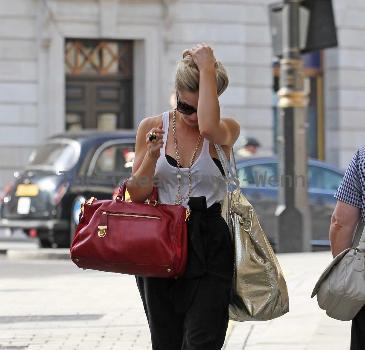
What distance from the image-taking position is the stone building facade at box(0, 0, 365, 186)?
27.7m

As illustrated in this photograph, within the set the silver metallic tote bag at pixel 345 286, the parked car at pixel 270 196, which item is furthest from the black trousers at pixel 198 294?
the parked car at pixel 270 196

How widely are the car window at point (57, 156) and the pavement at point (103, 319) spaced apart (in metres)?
4.34

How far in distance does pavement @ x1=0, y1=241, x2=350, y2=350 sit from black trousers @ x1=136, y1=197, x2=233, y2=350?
110 inches

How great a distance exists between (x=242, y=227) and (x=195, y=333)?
435 mm

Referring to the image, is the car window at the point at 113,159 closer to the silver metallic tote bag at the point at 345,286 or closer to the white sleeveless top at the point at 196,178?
the white sleeveless top at the point at 196,178

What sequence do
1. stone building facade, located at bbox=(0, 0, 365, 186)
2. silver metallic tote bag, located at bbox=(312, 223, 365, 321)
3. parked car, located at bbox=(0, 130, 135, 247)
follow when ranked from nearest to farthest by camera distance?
silver metallic tote bag, located at bbox=(312, 223, 365, 321), parked car, located at bbox=(0, 130, 135, 247), stone building facade, located at bbox=(0, 0, 365, 186)

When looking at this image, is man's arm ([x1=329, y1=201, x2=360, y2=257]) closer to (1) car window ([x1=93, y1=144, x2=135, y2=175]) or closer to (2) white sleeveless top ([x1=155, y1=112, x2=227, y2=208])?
(2) white sleeveless top ([x1=155, y1=112, x2=227, y2=208])

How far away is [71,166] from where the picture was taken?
A: 59.2ft

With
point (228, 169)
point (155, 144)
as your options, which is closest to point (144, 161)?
point (155, 144)

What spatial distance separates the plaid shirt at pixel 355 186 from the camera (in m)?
5.25

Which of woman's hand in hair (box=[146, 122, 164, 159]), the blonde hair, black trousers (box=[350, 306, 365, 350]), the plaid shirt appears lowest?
black trousers (box=[350, 306, 365, 350])

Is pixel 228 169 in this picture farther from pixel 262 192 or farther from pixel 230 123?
pixel 262 192

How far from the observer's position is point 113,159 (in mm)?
18328

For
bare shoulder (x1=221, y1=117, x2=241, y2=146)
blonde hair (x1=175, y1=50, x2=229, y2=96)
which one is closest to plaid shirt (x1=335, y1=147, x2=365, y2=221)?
bare shoulder (x1=221, y1=117, x2=241, y2=146)
